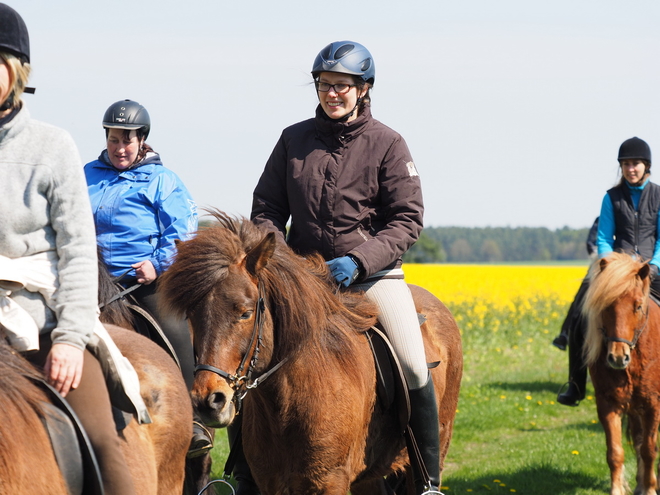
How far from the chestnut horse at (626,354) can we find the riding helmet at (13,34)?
19.5 ft

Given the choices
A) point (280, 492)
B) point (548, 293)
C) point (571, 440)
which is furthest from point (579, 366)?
point (548, 293)

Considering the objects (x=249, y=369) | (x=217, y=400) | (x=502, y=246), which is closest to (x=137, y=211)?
(x=249, y=369)

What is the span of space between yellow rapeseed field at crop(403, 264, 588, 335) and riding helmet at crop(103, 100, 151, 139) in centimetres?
1301

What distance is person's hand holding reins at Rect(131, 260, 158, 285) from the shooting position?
5504 mm

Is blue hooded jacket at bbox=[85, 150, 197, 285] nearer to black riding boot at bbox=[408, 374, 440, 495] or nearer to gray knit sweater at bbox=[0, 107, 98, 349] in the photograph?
black riding boot at bbox=[408, 374, 440, 495]

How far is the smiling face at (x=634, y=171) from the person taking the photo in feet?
27.6

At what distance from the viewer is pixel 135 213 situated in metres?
5.62

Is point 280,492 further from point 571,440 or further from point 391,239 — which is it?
point 571,440

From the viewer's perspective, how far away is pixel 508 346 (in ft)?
58.2

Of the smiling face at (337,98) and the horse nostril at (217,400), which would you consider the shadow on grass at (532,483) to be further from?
the horse nostril at (217,400)

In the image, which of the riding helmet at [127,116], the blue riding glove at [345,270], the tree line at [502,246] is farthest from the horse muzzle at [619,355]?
the tree line at [502,246]

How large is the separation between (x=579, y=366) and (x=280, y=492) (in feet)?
18.1

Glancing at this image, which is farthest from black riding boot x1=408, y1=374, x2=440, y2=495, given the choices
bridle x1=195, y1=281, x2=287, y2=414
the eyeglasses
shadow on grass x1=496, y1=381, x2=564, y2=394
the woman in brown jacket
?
shadow on grass x1=496, y1=381, x2=564, y2=394

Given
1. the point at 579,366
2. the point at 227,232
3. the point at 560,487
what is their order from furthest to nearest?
1. the point at 579,366
2. the point at 560,487
3. the point at 227,232
